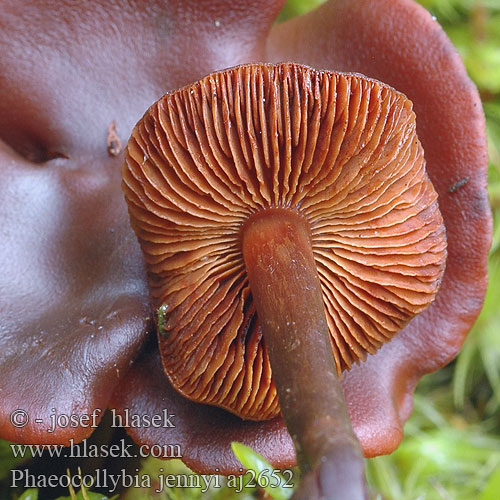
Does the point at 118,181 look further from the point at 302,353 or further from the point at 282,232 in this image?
the point at 302,353

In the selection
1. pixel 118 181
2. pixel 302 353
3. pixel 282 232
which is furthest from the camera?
pixel 118 181

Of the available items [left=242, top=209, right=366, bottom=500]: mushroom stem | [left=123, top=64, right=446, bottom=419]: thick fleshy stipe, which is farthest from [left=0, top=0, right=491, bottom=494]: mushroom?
[left=242, top=209, right=366, bottom=500]: mushroom stem

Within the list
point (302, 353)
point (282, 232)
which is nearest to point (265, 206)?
point (282, 232)

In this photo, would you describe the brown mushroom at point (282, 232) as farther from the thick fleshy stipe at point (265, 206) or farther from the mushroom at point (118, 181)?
the mushroom at point (118, 181)

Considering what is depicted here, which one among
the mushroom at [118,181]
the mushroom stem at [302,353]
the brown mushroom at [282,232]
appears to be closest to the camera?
the mushroom stem at [302,353]

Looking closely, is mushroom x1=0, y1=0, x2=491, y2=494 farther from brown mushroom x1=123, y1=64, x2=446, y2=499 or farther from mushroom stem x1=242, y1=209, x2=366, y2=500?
mushroom stem x1=242, y1=209, x2=366, y2=500

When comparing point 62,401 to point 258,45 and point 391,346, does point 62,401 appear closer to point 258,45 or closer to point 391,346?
point 391,346

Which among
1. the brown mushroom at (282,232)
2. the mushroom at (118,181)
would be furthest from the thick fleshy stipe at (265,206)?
the mushroom at (118,181)
